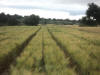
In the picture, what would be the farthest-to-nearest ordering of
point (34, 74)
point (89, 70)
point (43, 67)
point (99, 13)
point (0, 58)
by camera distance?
point (99, 13) → point (0, 58) → point (43, 67) → point (89, 70) → point (34, 74)

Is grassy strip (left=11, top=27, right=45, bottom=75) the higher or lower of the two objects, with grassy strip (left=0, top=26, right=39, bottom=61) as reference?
higher

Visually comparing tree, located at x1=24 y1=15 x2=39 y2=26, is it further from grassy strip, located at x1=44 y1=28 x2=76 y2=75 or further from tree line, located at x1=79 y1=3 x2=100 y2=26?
grassy strip, located at x1=44 y1=28 x2=76 y2=75

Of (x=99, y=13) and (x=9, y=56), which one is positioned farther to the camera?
(x=99, y=13)

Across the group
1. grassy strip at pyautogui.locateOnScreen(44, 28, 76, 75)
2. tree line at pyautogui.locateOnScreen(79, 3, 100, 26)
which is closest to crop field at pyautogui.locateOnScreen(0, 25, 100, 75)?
grassy strip at pyautogui.locateOnScreen(44, 28, 76, 75)

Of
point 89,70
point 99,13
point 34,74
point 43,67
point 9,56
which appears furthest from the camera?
point 99,13

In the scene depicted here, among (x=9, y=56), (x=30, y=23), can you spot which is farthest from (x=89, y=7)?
(x=9, y=56)

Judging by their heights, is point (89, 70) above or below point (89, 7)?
below

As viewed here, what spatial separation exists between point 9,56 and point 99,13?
179 ft

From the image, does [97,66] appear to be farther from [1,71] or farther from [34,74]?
[1,71]

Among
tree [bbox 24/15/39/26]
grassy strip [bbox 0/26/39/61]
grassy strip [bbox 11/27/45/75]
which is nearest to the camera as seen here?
grassy strip [bbox 11/27/45/75]

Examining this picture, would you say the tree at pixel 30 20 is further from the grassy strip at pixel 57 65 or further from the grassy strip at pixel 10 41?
the grassy strip at pixel 57 65

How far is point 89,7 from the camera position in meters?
60.6

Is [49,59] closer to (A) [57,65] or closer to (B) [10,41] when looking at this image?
(A) [57,65]

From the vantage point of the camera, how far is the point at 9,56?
309 inches
